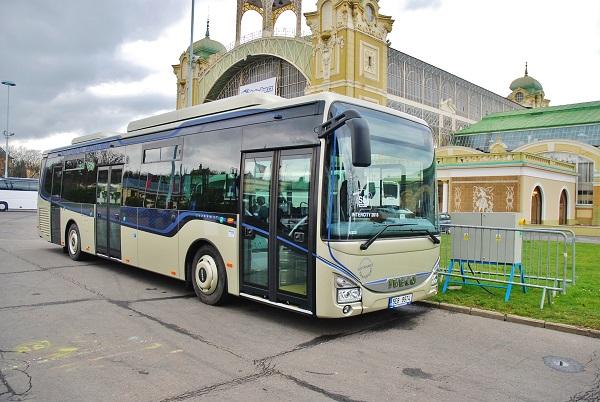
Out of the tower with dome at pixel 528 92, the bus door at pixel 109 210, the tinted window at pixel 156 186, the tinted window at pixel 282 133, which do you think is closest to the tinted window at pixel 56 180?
the bus door at pixel 109 210

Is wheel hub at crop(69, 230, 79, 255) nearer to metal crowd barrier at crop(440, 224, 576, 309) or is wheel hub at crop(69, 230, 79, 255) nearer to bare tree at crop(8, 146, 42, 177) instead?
metal crowd barrier at crop(440, 224, 576, 309)

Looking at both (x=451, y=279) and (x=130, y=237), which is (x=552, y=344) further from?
(x=130, y=237)

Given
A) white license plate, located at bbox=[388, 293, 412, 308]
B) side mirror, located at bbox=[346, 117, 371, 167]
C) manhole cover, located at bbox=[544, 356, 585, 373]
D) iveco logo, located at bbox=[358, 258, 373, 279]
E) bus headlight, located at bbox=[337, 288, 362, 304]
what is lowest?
manhole cover, located at bbox=[544, 356, 585, 373]

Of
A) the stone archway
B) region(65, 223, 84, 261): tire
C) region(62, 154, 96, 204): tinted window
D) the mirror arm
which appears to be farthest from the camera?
the stone archway

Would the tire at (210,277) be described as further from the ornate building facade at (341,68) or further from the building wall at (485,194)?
the building wall at (485,194)

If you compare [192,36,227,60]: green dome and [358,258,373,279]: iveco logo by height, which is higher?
[192,36,227,60]: green dome

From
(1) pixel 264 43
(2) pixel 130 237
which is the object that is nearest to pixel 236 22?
(1) pixel 264 43

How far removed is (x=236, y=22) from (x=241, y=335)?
216 feet

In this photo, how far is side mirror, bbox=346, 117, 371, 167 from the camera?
18.6 feet

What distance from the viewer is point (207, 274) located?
8.09 m

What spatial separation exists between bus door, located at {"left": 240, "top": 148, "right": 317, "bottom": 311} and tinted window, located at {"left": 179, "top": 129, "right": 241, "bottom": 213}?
1.01 ft

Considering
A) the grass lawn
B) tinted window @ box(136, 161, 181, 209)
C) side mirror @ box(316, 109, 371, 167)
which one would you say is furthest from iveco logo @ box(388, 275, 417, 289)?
tinted window @ box(136, 161, 181, 209)

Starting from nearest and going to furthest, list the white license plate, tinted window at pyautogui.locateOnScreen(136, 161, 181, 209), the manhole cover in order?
the manhole cover < the white license plate < tinted window at pyautogui.locateOnScreen(136, 161, 181, 209)

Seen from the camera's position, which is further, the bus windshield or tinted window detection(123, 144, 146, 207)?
tinted window detection(123, 144, 146, 207)
